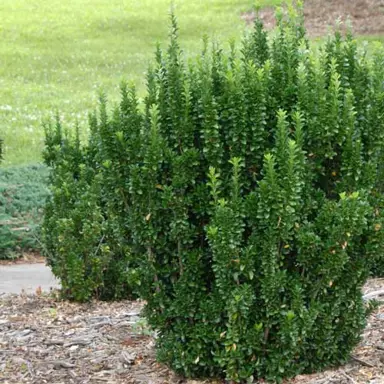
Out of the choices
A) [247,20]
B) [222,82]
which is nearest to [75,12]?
[247,20]

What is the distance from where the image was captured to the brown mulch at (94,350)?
484 centimetres

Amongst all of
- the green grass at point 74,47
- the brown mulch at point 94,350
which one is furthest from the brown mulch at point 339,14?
the brown mulch at point 94,350

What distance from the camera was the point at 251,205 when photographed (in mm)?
4348

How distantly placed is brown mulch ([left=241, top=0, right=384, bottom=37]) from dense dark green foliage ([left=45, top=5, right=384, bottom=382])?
21240mm

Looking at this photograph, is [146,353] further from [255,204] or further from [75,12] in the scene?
[75,12]

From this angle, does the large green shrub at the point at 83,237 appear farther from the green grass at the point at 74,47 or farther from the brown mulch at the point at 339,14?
the brown mulch at the point at 339,14

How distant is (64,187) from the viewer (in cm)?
676

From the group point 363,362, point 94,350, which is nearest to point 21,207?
point 94,350

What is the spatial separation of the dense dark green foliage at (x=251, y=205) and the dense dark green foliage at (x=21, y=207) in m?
4.62

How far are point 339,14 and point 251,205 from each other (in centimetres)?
2390

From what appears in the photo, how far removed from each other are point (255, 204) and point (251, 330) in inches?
24.3

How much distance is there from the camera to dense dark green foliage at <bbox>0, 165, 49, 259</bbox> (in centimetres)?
1001

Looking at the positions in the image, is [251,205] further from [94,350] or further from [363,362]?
[94,350]

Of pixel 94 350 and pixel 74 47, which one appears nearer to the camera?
pixel 94 350
